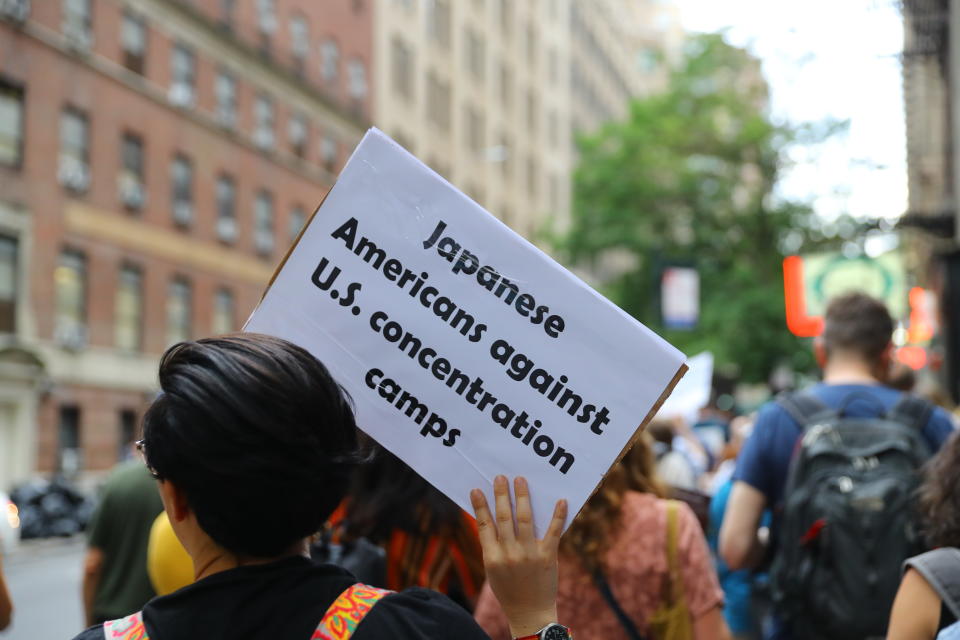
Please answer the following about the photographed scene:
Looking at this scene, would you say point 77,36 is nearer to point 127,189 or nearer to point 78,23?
point 78,23

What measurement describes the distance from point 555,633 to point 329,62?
144 feet

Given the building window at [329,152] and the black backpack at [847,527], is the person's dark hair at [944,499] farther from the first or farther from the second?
the building window at [329,152]

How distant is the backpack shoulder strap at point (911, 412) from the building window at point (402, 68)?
1799 inches

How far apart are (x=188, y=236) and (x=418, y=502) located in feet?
106

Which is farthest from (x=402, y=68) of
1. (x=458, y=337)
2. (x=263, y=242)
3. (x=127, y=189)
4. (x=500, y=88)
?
(x=458, y=337)

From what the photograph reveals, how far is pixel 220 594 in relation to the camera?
1.90m

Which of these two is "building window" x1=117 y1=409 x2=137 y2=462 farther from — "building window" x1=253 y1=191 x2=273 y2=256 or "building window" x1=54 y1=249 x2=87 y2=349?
"building window" x1=253 y1=191 x2=273 y2=256

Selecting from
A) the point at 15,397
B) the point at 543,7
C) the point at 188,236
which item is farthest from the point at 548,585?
the point at 543,7

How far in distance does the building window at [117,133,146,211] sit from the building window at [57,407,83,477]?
18.7 ft

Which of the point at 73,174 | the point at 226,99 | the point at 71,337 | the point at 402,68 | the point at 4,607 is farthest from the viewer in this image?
the point at 402,68

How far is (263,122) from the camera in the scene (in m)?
40.2

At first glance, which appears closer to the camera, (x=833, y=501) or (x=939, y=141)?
(x=833, y=501)

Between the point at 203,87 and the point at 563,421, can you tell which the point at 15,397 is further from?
the point at 563,421

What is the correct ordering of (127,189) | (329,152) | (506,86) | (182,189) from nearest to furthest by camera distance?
(127,189)
(182,189)
(329,152)
(506,86)
